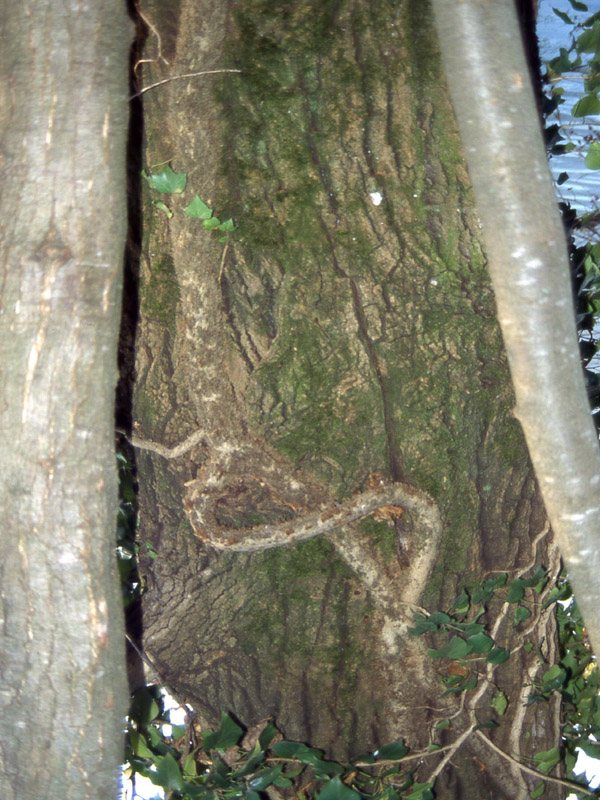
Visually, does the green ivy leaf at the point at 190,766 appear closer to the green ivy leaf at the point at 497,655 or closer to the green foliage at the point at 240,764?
the green foliage at the point at 240,764

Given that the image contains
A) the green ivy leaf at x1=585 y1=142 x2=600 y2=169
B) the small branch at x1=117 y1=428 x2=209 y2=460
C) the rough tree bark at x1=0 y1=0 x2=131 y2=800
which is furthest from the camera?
the green ivy leaf at x1=585 y1=142 x2=600 y2=169

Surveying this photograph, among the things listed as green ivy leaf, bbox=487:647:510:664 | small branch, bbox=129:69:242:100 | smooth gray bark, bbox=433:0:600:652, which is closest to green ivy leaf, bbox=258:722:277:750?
green ivy leaf, bbox=487:647:510:664

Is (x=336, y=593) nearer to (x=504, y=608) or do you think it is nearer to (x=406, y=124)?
(x=504, y=608)

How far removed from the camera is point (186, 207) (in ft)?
3.33

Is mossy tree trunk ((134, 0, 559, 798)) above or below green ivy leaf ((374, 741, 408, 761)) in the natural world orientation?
above

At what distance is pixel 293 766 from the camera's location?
1229mm

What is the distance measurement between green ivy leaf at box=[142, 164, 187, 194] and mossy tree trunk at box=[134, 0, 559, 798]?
0.02m

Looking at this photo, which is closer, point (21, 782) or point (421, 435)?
point (21, 782)

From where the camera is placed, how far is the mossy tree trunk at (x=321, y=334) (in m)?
0.99

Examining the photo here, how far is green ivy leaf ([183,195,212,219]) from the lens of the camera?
99cm

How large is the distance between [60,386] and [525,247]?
0.47m

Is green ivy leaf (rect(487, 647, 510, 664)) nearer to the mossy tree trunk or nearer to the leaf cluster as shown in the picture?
the leaf cluster

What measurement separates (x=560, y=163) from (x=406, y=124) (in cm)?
126

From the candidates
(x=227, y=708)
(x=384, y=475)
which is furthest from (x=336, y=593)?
(x=227, y=708)
